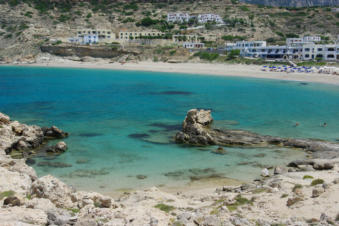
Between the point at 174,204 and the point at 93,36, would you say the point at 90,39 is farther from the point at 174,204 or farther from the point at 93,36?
the point at 174,204

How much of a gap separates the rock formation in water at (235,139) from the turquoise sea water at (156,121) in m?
1.09

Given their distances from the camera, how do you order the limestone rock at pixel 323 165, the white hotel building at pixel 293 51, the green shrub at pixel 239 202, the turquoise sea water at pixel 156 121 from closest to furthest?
the green shrub at pixel 239 202, the limestone rock at pixel 323 165, the turquoise sea water at pixel 156 121, the white hotel building at pixel 293 51

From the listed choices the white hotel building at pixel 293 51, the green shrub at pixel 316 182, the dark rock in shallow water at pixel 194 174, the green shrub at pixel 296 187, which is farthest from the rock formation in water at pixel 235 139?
the white hotel building at pixel 293 51

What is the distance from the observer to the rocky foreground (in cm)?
933

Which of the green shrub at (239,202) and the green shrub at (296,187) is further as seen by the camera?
the green shrub at (296,187)

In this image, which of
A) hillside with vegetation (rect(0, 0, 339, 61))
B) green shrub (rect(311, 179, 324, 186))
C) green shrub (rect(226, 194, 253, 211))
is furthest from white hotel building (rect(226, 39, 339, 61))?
green shrub (rect(226, 194, 253, 211))

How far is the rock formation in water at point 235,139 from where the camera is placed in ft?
74.6

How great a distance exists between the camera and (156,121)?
31.8 m

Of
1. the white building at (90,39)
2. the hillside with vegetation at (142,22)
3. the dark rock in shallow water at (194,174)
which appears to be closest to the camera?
the dark rock in shallow water at (194,174)

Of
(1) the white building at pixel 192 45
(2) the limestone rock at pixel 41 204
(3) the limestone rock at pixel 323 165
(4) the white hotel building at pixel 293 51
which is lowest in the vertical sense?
(3) the limestone rock at pixel 323 165

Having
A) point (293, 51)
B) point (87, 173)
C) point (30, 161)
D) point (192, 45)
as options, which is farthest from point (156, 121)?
point (192, 45)

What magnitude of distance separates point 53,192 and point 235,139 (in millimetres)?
15437

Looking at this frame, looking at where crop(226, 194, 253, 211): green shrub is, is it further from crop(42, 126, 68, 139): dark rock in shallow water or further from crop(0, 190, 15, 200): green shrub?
crop(42, 126, 68, 139): dark rock in shallow water

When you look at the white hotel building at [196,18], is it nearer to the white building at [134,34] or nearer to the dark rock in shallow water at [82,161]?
the white building at [134,34]
